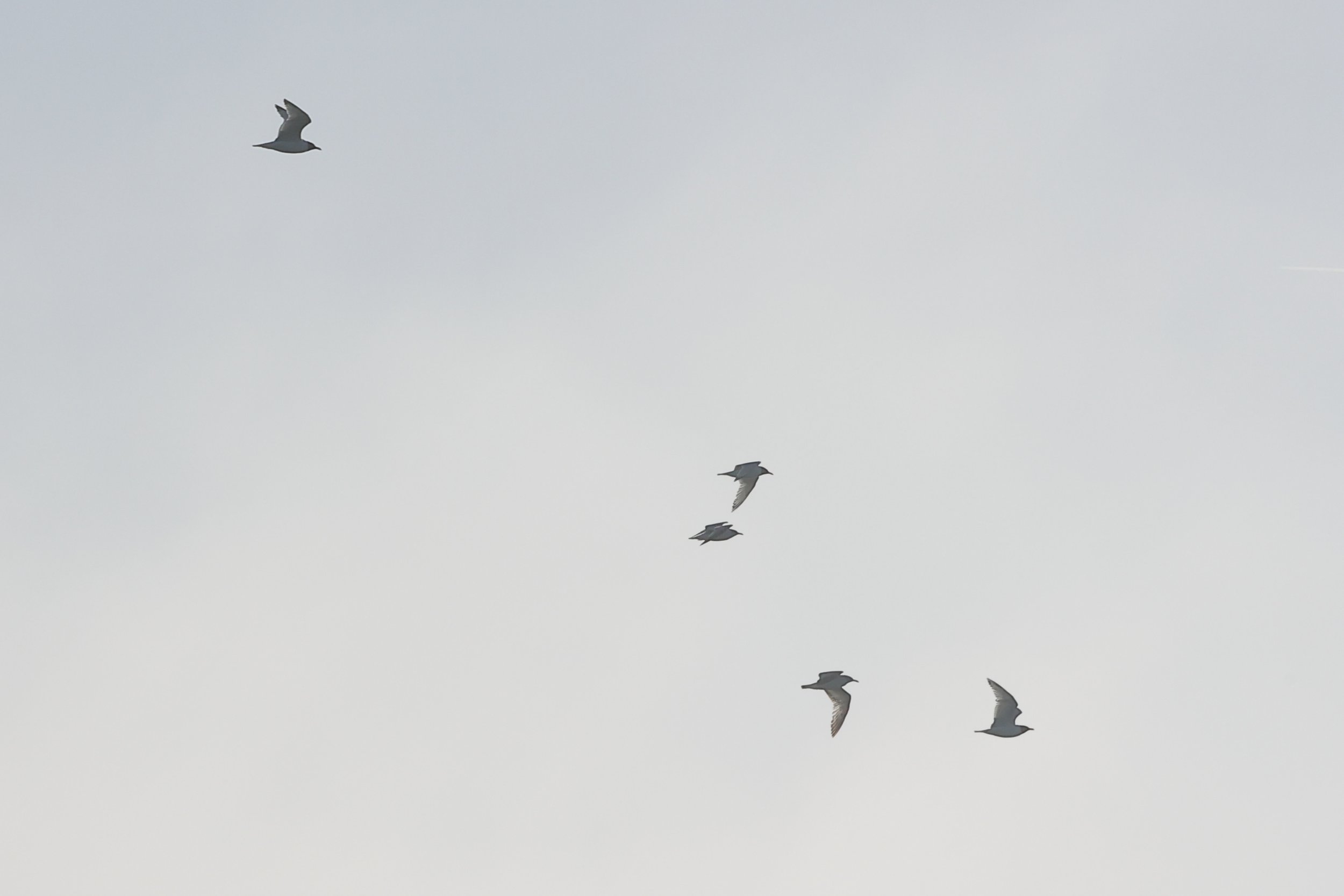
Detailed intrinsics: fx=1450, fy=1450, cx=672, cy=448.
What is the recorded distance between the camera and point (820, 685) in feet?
270

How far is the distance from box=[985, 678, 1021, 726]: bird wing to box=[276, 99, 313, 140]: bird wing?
5014 cm

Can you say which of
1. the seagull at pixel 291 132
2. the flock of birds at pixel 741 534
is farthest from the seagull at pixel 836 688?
the seagull at pixel 291 132

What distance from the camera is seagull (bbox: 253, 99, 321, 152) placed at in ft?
258

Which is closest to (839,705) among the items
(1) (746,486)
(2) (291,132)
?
(1) (746,486)

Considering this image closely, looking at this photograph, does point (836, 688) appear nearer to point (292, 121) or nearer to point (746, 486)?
point (746, 486)

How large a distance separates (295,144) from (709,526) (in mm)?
31981

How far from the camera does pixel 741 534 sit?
85.7m

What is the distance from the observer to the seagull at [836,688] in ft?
270

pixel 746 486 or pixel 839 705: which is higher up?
pixel 746 486

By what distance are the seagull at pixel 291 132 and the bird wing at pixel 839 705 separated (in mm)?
42402

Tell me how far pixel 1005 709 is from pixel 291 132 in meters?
51.8

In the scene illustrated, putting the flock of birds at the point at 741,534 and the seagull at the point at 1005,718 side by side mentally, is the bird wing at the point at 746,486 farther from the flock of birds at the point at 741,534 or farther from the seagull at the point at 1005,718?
the seagull at the point at 1005,718

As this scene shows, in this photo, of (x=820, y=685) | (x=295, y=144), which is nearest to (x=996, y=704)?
(x=820, y=685)

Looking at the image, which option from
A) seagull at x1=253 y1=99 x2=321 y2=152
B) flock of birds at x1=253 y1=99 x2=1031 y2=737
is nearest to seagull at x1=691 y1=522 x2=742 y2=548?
flock of birds at x1=253 y1=99 x2=1031 y2=737
